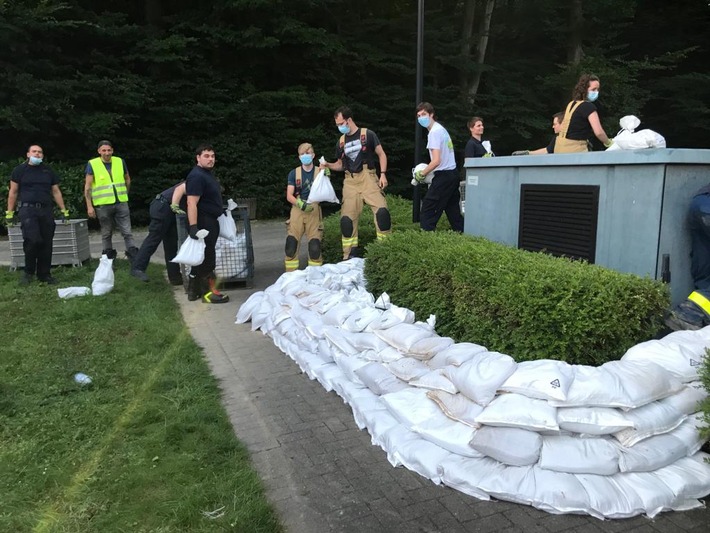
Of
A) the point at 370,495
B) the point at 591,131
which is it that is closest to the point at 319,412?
the point at 370,495

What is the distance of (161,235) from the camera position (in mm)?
7891

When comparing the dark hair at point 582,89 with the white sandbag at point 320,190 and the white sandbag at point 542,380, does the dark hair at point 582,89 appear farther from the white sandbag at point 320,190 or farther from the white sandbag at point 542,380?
the white sandbag at point 542,380

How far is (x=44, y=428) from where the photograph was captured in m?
3.69

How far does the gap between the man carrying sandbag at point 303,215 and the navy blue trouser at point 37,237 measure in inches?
128

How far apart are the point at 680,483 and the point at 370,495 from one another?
4.83ft

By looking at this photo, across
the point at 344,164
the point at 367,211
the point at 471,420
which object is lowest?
the point at 471,420

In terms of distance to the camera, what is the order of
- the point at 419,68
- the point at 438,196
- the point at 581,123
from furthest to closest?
1. the point at 419,68
2. the point at 438,196
3. the point at 581,123

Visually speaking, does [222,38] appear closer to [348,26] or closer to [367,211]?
[348,26]

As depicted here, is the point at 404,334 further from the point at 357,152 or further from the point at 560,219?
the point at 357,152

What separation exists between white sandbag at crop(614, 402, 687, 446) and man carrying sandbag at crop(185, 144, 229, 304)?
506 centimetres

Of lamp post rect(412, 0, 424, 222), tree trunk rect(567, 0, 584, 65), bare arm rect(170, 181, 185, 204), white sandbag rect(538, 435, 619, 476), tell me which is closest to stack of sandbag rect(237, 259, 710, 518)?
white sandbag rect(538, 435, 619, 476)

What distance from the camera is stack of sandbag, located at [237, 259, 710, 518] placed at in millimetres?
2746

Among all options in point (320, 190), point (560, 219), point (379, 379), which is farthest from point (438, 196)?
point (379, 379)

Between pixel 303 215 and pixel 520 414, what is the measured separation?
512 cm
